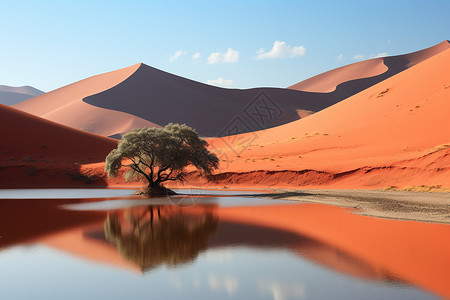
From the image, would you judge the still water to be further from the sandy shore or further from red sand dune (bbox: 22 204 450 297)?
the sandy shore

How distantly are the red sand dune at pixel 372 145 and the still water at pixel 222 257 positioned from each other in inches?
727

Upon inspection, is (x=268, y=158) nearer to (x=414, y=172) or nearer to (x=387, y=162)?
(x=387, y=162)

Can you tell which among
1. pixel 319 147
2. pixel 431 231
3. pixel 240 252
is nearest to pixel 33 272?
pixel 240 252

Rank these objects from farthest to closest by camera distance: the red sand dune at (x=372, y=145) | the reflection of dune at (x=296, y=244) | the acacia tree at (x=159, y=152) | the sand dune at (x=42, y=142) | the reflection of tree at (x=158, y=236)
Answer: the sand dune at (x=42, y=142) → the red sand dune at (x=372, y=145) → the acacia tree at (x=159, y=152) → the reflection of tree at (x=158, y=236) → the reflection of dune at (x=296, y=244)

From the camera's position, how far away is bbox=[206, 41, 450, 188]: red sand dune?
35.0m

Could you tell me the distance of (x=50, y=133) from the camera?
69875 millimetres

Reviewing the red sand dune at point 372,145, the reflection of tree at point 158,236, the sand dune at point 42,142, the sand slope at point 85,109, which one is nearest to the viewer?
the reflection of tree at point 158,236

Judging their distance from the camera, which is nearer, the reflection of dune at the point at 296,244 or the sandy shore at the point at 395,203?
the reflection of dune at the point at 296,244

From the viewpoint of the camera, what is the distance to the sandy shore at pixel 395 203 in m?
18.5

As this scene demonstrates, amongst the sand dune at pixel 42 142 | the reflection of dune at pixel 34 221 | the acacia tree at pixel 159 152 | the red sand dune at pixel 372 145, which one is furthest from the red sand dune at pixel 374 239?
the sand dune at pixel 42 142

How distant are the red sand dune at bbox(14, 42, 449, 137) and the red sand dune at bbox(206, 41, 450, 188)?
194 ft

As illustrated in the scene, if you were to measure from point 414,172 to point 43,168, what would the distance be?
44.2m

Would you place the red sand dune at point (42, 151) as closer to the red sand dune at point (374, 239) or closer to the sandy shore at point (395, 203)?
the sandy shore at point (395, 203)

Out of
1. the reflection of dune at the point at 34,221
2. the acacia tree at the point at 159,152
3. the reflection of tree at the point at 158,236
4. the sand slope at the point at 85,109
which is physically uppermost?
the sand slope at the point at 85,109
